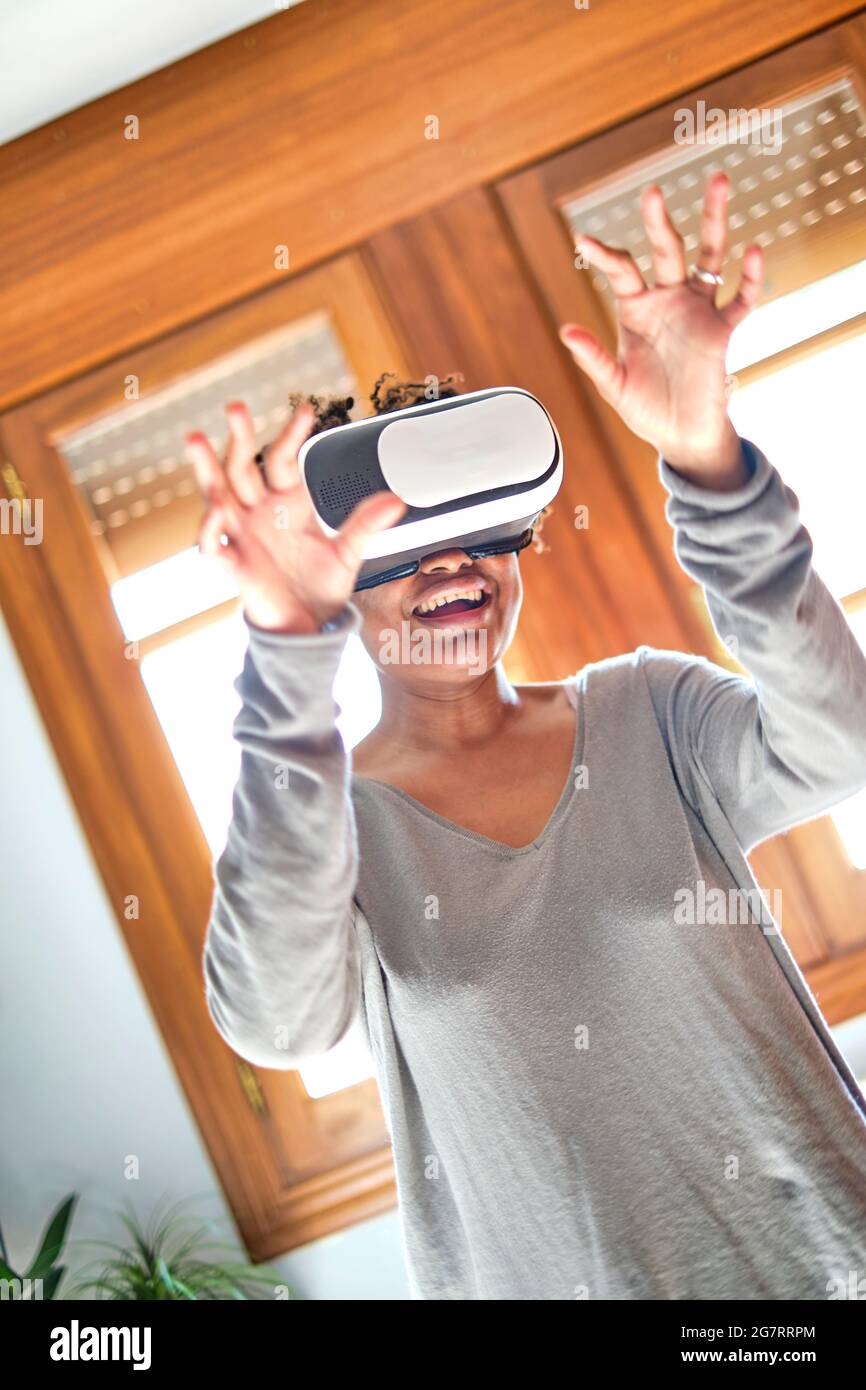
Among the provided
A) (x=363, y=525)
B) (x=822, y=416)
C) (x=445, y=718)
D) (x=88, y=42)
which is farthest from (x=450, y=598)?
(x=88, y=42)

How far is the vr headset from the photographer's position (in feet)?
2.89

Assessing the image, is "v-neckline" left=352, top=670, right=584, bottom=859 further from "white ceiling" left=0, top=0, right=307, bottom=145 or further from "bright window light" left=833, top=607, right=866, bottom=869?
"white ceiling" left=0, top=0, right=307, bottom=145

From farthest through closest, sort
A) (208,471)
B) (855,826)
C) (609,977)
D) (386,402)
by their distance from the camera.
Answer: (855,826) < (386,402) < (609,977) < (208,471)

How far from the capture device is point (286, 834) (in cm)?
73

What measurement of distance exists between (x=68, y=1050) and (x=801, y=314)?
5.54 ft

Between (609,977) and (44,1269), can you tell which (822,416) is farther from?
(44,1269)

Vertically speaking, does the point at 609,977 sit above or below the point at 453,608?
below

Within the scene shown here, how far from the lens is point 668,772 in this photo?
0.91 meters

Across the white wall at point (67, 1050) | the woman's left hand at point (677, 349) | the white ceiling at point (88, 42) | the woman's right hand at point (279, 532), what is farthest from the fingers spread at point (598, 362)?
the white wall at point (67, 1050)

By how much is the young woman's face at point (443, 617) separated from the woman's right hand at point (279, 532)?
0.21m

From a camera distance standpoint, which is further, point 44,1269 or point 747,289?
point 44,1269
